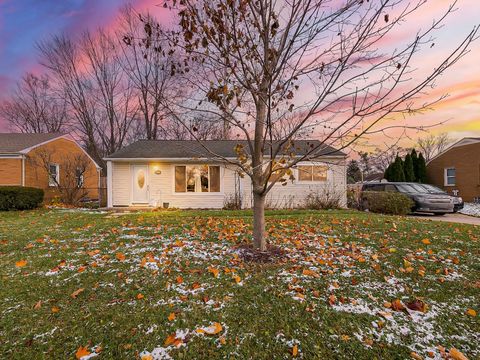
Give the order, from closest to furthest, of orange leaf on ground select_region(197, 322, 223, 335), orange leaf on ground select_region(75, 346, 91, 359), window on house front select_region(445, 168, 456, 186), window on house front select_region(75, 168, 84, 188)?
orange leaf on ground select_region(75, 346, 91, 359)
orange leaf on ground select_region(197, 322, 223, 335)
window on house front select_region(75, 168, 84, 188)
window on house front select_region(445, 168, 456, 186)

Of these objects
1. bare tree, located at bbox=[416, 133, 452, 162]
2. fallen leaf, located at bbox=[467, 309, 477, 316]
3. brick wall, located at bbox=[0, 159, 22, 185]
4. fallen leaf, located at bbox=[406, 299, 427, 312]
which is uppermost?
bare tree, located at bbox=[416, 133, 452, 162]

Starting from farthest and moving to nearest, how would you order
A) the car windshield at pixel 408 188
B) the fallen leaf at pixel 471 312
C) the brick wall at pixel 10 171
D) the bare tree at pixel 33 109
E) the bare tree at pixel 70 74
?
the bare tree at pixel 33 109 < the bare tree at pixel 70 74 < the brick wall at pixel 10 171 < the car windshield at pixel 408 188 < the fallen leaf at pixel 471 312

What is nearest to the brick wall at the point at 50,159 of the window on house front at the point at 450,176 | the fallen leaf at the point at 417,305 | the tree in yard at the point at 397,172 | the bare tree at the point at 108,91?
the bare tree at the point at 108,91

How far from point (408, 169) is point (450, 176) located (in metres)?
2.99

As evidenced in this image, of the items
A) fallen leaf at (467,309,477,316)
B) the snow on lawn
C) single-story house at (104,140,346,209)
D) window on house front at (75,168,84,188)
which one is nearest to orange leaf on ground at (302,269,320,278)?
fallen leaf at (467,309,477,316)

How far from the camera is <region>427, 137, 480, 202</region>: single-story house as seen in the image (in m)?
18.8

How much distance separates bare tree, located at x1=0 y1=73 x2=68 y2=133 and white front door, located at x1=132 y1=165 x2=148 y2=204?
19205 millimetres

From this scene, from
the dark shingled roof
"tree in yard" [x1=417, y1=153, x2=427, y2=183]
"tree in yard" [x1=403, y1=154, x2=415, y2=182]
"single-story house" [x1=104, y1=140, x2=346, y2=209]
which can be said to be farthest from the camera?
"tree in yard" [x1=417, y1=153, x2=427, y2=183]

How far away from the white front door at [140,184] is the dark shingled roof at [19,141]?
8.33 meters

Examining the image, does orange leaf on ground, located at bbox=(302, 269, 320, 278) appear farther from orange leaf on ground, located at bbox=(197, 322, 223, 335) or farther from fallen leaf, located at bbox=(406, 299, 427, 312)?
orange leaf on ground, located at bbox=(197, 322, 223, 335)

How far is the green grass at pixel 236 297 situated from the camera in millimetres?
2383

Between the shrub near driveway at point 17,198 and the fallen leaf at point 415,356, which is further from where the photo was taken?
the shrub near driveway at point 17,198

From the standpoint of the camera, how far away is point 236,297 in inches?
122

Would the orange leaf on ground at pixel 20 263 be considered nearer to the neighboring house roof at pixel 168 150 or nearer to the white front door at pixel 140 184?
the neighboring house roof at pixel 168 150
